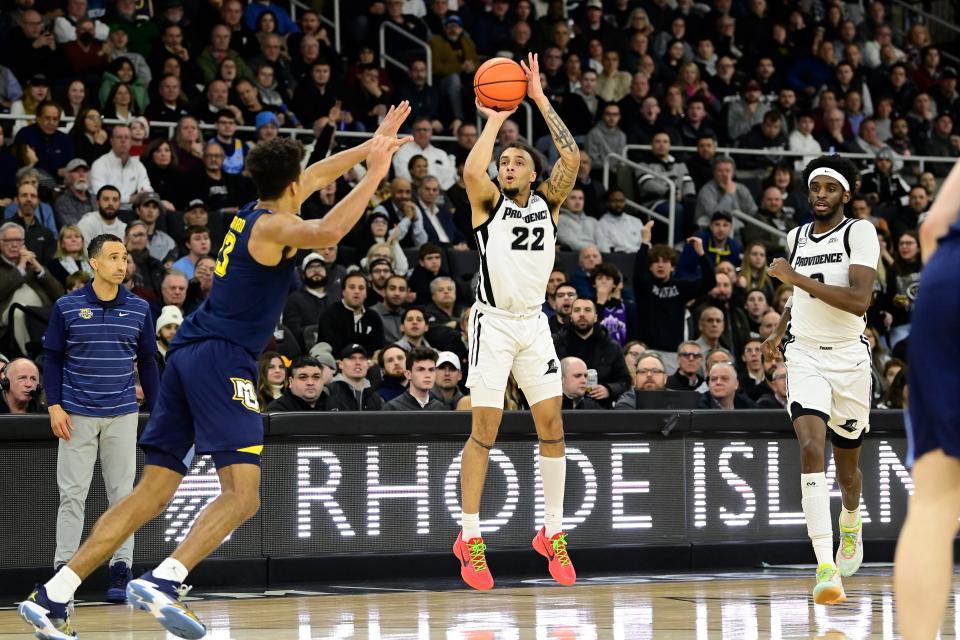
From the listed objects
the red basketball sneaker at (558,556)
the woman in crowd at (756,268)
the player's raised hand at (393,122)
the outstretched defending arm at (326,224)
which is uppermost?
the player's raised hand at (393,122)

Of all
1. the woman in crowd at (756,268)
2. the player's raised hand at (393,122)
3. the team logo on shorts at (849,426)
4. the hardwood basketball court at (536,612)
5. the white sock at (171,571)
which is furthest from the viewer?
the woman in crowd at (756,268)

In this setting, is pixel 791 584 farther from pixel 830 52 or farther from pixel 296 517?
pixel 830 52

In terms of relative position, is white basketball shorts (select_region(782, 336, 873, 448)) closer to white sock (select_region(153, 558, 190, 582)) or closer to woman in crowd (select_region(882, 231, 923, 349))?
white sock (select_region(153, 558, 190, 582))

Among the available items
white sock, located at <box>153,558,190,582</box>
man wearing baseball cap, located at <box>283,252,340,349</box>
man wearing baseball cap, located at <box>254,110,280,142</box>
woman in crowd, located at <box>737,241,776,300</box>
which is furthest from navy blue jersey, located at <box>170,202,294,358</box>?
woman in crowd, located at <box>737,241,776,300</box>

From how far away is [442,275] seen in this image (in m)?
15.4

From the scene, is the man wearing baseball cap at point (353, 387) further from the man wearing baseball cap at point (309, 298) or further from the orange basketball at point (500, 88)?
the orange basketball at point (500, 88)

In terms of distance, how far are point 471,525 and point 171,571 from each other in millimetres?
2898

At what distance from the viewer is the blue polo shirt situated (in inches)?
382

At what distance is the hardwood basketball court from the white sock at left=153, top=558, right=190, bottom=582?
0.88 metres

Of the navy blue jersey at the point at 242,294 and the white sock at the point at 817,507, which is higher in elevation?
the navy blue jersey at the point at 242,294

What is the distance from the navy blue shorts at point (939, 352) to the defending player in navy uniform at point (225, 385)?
301 cm

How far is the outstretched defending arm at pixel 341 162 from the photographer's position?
7.60 metres

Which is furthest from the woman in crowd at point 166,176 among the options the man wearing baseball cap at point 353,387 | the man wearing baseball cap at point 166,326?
the man wearing baseball cap at point 353,387

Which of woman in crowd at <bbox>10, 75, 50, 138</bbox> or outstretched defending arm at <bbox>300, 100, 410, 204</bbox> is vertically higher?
woman in crowd at <bbox>10, 75, 50, 138</bbox>
